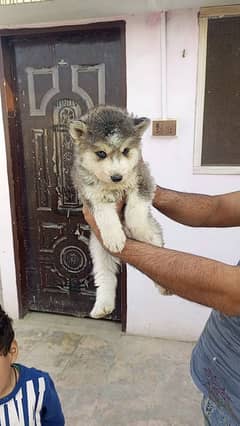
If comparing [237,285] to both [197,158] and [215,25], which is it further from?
[215,25]

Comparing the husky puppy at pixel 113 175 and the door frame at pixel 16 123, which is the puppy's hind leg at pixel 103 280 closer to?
the husky puppy at pixel 113 175

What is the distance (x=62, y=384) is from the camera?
Result: 2707 mm

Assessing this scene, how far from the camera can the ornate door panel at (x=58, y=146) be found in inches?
116

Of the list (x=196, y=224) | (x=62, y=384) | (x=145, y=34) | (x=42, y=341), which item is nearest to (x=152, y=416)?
(x=62, y=384)

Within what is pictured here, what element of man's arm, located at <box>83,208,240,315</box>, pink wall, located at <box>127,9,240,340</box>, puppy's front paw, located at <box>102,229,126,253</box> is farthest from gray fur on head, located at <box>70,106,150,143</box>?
pink wall, located at <box>127,9,240,340</box>

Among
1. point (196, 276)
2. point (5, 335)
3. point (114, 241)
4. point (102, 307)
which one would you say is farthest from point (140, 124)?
point (5, 335)

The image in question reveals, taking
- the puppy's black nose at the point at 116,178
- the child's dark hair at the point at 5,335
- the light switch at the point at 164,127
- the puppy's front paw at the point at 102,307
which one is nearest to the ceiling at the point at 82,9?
the light switch at the point at 164,127

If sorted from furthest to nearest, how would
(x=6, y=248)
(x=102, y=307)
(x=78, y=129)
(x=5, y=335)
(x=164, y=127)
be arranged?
1. (x=6, y=248)
2. (x=164, y=127)
3. (x=102, y=307)
4. (x=78, y=129)
5. (x=5, y=335)

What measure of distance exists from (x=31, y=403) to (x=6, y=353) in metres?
0.22

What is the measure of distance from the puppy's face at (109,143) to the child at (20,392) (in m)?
0.63

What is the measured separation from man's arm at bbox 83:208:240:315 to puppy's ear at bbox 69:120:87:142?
0.55m

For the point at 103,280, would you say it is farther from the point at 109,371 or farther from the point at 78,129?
the point at 109,371

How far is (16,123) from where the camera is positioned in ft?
10.5

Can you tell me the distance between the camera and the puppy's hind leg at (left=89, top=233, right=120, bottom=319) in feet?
5.70
